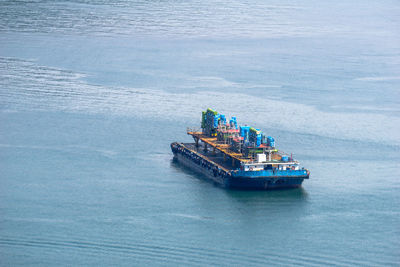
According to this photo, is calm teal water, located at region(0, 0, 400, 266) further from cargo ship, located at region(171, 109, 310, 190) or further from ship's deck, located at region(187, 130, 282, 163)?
ship's deck, located at region(187, 130, 282, 163)

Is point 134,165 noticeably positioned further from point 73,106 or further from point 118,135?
point 73,106

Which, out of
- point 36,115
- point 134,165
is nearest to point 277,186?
point 134,165

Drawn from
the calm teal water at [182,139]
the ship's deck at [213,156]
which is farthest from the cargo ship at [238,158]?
the calm teal water at [182,139]

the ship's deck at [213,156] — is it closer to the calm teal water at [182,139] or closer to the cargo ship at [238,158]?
the cargo ship at [238,158]

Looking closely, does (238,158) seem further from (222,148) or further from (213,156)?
(213,156)

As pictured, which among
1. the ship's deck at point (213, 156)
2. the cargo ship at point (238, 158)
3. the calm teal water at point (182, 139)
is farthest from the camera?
the ship's deck at point (213, 156)

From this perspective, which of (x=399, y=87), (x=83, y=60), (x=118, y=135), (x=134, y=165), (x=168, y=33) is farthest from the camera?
(x=168, y=33)
